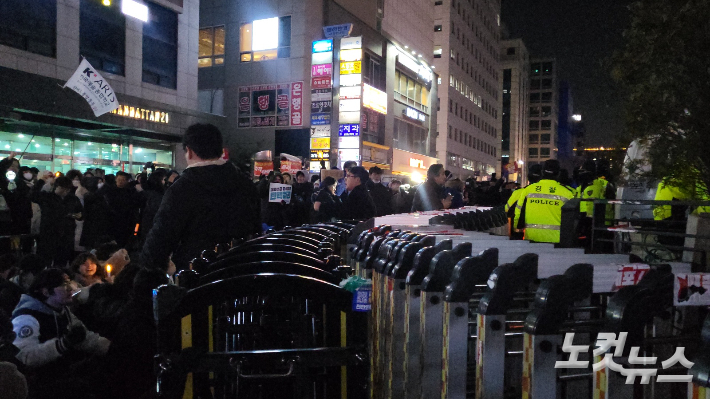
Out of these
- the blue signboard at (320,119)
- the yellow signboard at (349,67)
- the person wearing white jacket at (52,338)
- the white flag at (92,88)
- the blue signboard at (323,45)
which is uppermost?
the blue signboard at (323,45)

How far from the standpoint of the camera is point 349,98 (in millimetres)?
30969

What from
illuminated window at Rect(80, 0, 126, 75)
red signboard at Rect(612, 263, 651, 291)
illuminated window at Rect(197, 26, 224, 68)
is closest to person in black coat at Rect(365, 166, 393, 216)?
red signboard at Rect(612, 263, 651, 291)

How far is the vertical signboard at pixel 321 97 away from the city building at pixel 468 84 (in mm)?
32764

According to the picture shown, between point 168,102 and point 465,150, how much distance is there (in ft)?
173

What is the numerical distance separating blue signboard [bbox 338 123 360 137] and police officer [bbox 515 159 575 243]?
2387 centimetres

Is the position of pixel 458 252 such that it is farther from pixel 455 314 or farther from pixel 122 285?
pixel 122 285

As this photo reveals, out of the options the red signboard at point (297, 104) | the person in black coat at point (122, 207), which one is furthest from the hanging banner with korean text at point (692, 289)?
the red signboard at point (297, 104)

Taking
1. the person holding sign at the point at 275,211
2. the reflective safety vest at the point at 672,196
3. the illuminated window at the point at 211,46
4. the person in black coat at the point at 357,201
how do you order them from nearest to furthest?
the reflective safety vest at the point at 672,196 → the person in black coat at the point at 357,201 → the person holding sign at the point at 275,211 → the illuminated window at the point at 211,46

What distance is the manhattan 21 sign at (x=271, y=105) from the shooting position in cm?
3203

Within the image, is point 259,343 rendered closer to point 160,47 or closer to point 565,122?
point 160,47

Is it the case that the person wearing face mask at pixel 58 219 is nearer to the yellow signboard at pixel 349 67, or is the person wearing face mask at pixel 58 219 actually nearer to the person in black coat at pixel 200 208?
the person in black coat at pixel 200 208

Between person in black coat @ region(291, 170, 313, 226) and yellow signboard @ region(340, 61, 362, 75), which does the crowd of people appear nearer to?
person in black coat @ region(291, 170, 313, 226)

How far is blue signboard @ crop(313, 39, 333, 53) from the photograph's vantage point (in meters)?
30.2

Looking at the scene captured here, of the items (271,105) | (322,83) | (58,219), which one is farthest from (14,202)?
(271,105)
